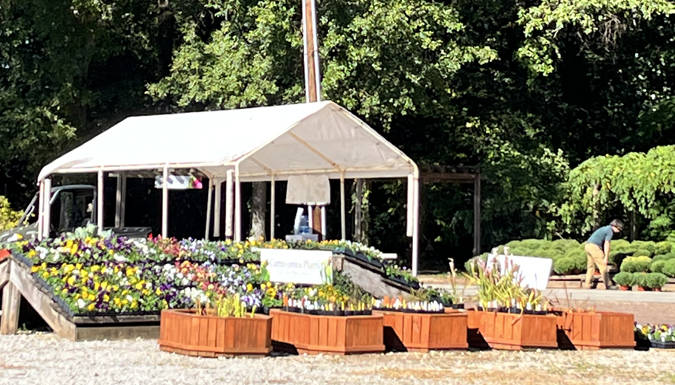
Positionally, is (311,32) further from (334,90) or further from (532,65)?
(532,65)

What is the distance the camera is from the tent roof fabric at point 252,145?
687 inches

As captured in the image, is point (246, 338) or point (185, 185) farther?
point (185, 185)

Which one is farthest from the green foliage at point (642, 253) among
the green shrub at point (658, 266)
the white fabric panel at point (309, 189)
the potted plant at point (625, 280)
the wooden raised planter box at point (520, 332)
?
the wooden raised planter box at point (520, 332)

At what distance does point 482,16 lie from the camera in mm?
30766

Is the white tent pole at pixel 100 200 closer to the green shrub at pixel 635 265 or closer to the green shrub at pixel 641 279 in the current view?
the green shrub at pixel 641 279

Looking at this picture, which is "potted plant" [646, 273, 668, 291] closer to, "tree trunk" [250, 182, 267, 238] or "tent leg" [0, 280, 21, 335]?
"tree trunk" [250, 182, 267, 238]

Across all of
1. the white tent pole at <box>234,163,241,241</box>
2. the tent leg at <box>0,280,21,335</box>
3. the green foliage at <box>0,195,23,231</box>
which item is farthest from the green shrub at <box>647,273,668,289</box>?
the green foliage at <box>0,195,23,231</box>

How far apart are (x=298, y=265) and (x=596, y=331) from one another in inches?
142

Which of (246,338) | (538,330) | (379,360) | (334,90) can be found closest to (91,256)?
(246,338)

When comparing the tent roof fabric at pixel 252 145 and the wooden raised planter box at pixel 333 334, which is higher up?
the tent roof fabric at pixel 252 145

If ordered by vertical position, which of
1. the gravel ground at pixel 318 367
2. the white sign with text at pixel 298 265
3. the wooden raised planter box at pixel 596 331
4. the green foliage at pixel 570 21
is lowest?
the gravel ground at pixel 318 367

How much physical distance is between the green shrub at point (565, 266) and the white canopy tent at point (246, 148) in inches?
270

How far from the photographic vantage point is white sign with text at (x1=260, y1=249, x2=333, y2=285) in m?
13.5

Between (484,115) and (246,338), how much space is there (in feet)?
67.5
